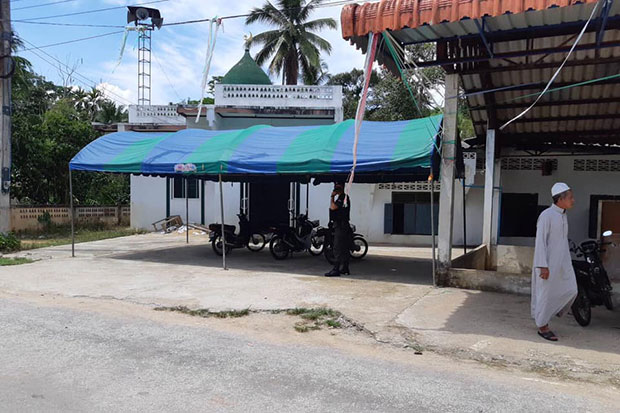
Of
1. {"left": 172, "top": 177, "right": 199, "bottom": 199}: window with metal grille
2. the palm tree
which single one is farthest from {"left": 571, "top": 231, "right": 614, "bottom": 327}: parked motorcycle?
the palm tree

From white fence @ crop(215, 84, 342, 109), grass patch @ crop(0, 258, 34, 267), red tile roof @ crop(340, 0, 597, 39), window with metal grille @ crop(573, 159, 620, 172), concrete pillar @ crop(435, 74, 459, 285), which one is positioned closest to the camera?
red tile roof @ crop(340, 0, 597, 39)

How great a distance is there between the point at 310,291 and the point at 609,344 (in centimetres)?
414

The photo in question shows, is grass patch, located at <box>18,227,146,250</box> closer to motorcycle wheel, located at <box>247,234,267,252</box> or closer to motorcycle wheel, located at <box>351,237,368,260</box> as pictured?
motorcycle wheel, located at <box>247,234,267,252</box>

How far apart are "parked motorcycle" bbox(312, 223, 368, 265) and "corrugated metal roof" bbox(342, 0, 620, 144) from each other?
3.82 m

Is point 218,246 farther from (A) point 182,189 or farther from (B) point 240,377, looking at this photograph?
(B) point 240,377

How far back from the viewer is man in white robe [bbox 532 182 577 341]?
5.25 metres

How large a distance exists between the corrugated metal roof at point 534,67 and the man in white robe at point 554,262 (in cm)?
212

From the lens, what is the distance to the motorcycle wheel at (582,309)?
582 cm

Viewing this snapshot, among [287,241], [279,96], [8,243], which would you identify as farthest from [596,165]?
[8,243]

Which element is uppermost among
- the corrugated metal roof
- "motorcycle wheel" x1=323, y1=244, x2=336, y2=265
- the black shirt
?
the corrugated metal roof

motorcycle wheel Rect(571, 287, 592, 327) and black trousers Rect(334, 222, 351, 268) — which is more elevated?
black trousers Rect(334, 222, 351, 268)

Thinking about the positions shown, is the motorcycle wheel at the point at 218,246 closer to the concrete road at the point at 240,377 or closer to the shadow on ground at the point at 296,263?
the shadow on ground at the point at 296,263

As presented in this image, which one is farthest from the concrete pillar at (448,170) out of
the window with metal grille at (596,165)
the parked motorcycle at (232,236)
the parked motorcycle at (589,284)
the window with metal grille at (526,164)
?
the window with metal grille at (596,165)

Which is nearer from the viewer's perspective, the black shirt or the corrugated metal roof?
the corrugated metal roof
